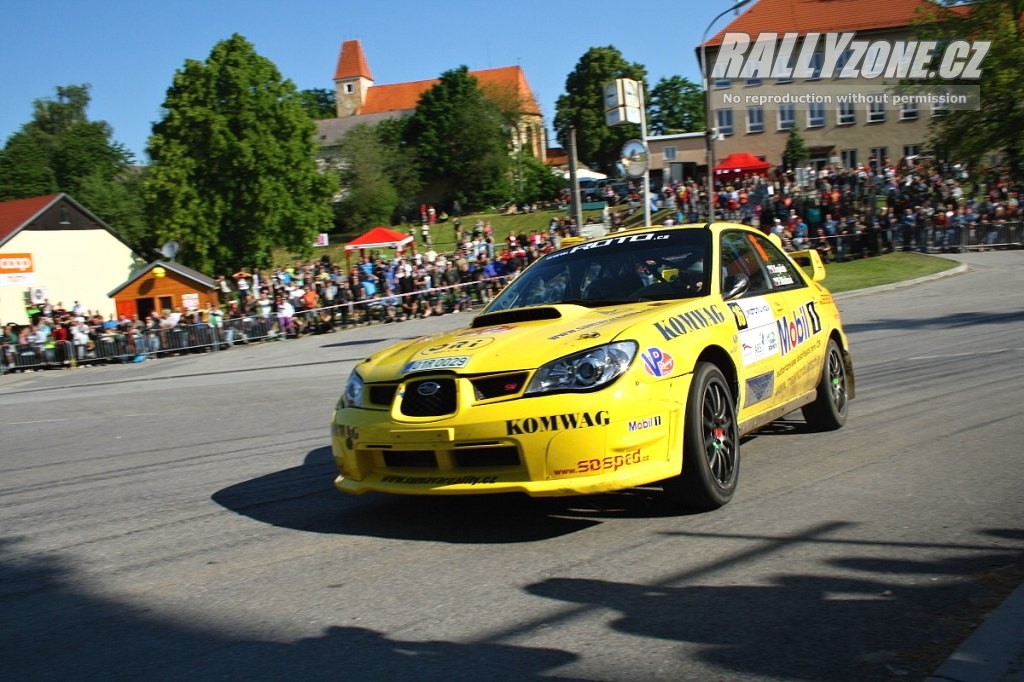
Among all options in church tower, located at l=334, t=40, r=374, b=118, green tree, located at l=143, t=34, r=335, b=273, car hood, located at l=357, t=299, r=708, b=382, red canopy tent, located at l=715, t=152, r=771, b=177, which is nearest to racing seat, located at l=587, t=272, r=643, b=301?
car hood, located at l=357, t=299, r=708, b=382

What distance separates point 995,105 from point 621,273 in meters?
19.5

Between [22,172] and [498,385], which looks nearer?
[498,385]

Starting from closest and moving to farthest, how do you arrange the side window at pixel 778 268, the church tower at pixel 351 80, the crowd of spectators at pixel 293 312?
1. the side window at pixel 778 268
2. the crowd of spectators at pixel 293 312
3. the church tower at pixel 351 80

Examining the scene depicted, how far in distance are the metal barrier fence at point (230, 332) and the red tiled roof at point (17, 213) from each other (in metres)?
23.3

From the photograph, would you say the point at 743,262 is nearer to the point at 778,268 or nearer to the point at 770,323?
the point at 770,323

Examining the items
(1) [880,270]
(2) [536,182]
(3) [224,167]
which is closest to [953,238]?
(1) [880,270]

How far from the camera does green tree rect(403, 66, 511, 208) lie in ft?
295

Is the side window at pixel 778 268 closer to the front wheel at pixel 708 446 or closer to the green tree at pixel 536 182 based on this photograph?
the front wheel at pixel 708 446

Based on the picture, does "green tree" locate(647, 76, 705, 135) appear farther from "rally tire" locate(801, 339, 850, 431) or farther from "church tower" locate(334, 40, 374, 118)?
"rally tire" locate(801, 339, 850, 431)

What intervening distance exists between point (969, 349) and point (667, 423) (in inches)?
355

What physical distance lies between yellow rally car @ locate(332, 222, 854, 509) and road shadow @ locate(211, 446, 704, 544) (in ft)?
1.09

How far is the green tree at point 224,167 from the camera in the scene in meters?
56.2

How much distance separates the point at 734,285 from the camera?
6449 millimetres

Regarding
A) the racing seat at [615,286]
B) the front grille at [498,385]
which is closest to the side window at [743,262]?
the racing seat at [615,286]
